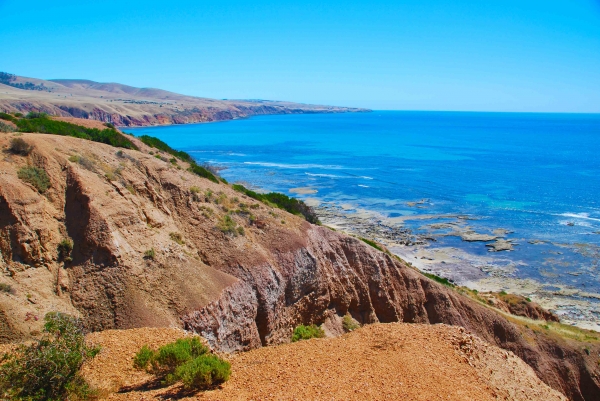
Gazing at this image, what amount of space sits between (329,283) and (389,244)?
2751 cm

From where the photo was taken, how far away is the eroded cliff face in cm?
1591

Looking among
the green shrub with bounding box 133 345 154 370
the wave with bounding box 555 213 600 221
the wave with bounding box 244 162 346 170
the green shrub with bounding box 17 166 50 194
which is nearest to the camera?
the green shrub with bounding box 133 345 154 370

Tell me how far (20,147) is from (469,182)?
7824 cm

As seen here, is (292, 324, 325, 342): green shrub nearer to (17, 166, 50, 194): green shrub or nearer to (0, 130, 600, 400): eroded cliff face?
(0, 130, 600, 400): eroded cliff face

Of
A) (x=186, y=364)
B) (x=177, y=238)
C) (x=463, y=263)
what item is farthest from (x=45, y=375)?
(x=463, y=263)

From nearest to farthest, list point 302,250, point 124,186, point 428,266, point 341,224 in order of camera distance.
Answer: point 124,186 < point 302,250 < point 428,266 < point 341,224

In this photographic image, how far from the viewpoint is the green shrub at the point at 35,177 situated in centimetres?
1780

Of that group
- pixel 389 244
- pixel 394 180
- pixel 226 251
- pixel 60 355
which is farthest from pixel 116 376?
pixel 394 180

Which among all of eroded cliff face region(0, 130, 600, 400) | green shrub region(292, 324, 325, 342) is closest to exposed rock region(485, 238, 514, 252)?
eroded cliff face region(0, 130, 600, 400)

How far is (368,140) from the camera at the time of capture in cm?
15488

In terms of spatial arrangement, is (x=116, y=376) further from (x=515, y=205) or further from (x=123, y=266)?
(x=515, y=205)

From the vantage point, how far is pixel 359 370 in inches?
504

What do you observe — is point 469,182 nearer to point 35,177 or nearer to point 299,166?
point 299,166

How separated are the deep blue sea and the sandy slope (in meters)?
32.9
